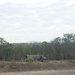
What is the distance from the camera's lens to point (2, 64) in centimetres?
4881

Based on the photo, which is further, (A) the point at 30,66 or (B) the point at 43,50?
(B) the point at 43,50

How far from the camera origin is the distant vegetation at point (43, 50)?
217ft

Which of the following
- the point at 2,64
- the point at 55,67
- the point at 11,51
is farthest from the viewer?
the point at 11,51

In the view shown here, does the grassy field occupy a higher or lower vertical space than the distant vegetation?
lower

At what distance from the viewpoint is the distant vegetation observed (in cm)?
6608

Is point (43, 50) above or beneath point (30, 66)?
above

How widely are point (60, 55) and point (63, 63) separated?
1900 centimetres

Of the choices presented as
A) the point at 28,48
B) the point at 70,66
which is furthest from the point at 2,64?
the point at 28,48

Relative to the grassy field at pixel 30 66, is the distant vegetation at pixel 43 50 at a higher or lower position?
higher

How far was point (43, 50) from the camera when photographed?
72938 mm

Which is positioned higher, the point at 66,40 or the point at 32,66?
the point at 66,40

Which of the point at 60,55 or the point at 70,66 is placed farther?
the point at 60,55

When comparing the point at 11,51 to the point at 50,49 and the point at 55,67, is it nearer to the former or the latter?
the point at 50,49

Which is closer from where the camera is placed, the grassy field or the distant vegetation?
the grassy field
